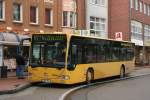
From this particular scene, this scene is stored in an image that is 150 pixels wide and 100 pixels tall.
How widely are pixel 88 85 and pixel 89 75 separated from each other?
789mm

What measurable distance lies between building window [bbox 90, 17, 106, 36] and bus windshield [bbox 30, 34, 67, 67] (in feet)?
100

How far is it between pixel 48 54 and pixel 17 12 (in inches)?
701

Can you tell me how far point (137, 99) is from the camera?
56.6 ft

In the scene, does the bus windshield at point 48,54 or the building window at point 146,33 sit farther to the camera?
the building window at point 146,33

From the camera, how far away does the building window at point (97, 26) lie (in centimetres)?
5366

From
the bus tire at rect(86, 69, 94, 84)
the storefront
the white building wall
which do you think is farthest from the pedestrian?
the white building wall

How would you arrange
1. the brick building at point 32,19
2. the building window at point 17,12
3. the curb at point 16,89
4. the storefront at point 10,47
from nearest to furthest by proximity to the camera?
the curb at point 16,89 < the storefront at point 10,47 < the brick building at point 32,19 < the building window at point 17,12

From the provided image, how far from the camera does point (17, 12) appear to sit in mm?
39688

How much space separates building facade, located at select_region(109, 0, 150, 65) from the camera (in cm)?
6019

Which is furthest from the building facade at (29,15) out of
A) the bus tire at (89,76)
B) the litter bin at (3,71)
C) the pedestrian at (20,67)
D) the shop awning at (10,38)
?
the bus tire at (89,76)

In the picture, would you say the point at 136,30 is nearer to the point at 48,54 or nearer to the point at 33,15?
the point at 33,15

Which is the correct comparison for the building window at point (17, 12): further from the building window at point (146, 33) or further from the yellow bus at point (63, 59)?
the building window at point (146, 33)

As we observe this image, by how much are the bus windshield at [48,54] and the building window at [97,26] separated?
100ft

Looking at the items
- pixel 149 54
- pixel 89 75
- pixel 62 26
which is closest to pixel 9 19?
pixel 62 26
